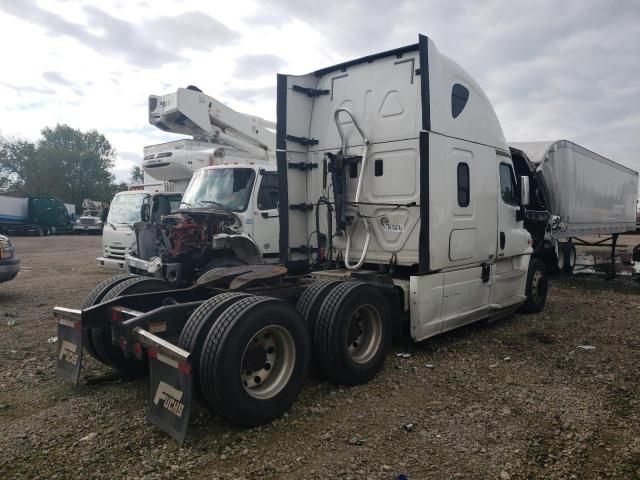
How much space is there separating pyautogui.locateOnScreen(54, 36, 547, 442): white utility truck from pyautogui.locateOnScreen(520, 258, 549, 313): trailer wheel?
0.42 meters

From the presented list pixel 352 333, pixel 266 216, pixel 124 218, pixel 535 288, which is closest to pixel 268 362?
pixel 352 333

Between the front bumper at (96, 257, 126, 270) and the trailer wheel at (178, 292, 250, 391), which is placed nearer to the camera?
the trailer wheel at (178, 292, 250, 391)

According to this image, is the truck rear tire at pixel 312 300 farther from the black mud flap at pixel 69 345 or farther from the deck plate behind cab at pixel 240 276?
the black mud flap at pixel 69 345

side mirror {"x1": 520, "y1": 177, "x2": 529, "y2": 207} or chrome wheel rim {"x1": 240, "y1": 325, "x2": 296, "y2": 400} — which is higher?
side mirror {"x1": 520, "y1": 177, "x2": 529, "y2": 207}

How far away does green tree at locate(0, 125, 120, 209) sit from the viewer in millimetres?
50844

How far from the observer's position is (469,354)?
221 inches

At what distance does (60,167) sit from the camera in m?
52.2

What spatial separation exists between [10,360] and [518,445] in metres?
5.34

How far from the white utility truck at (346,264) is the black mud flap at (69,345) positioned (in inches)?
0.8

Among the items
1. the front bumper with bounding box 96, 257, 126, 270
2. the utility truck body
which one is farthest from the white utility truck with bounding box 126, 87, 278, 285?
the front bumper with bounding box 96, 257, 126, 270

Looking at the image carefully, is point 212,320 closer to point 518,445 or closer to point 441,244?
point 518,445

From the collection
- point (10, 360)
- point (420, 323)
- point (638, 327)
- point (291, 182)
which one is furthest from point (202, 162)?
point (638, 327)

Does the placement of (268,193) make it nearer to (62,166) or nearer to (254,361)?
(254,361)

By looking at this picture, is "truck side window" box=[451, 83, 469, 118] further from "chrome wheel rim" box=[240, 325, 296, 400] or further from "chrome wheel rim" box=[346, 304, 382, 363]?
"chrome wheel rim" box=[240, 325, 296, 400]
